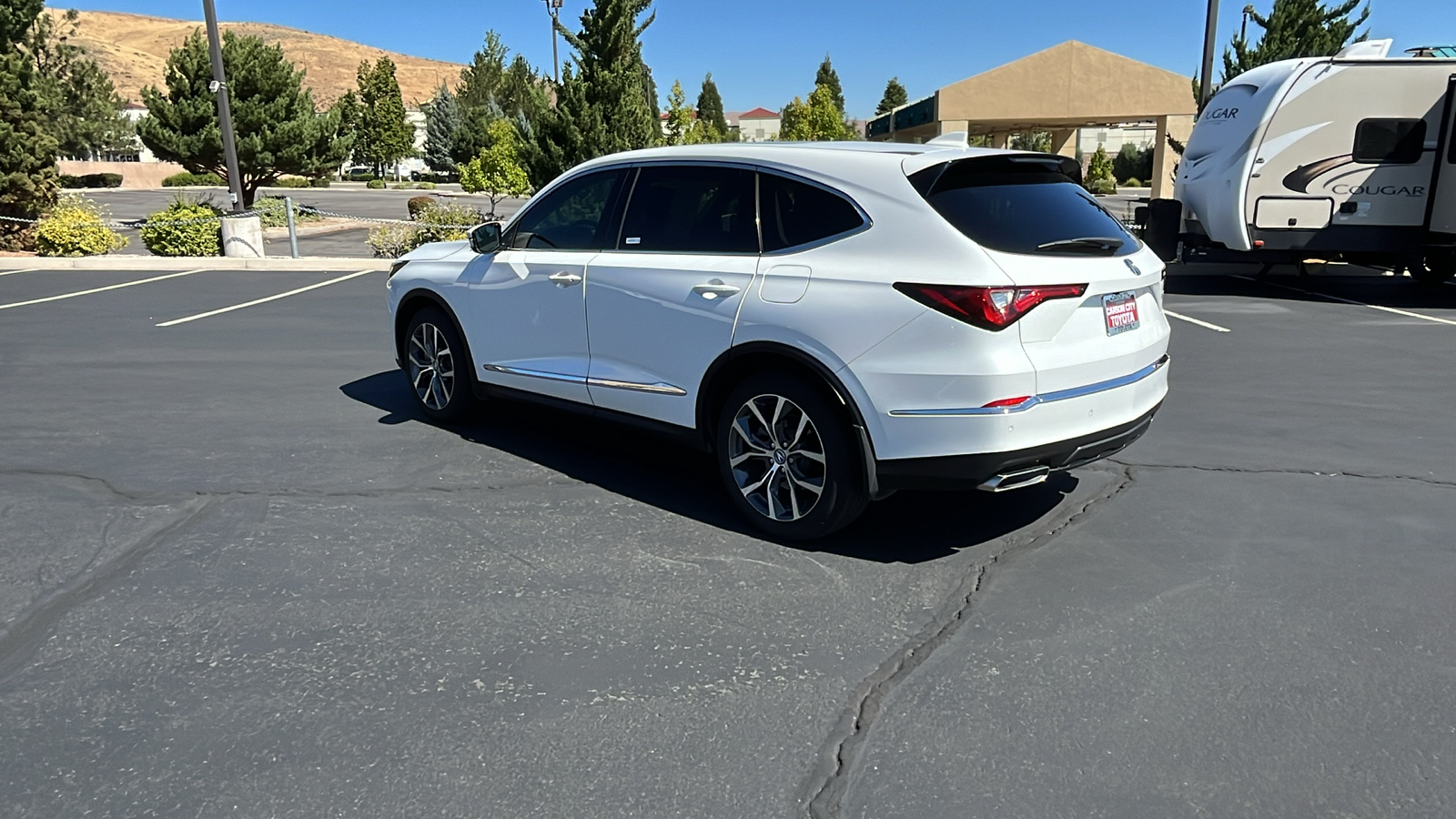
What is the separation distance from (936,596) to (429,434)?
3.62 m

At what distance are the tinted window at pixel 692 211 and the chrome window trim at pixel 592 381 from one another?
67 centimetres

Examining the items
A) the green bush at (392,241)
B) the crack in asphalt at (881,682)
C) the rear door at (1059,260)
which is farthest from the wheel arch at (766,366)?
the green bush at (392,241)

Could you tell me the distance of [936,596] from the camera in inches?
156

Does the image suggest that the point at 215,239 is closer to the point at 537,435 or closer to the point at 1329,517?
the point at 537,435

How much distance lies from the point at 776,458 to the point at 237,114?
26.3 m

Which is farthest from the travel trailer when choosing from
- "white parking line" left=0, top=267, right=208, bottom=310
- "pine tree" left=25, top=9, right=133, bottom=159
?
"pine tree" left=25, top=9, right=133, bottom=159

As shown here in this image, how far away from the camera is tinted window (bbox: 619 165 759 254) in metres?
4.66

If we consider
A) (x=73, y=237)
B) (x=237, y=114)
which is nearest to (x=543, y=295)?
(x=73, y=237)

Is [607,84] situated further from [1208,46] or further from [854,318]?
[854,318]

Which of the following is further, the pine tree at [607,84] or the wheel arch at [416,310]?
the pine tree at [607,84]

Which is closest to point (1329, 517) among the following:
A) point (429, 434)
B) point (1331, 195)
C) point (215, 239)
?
point (429, 434)

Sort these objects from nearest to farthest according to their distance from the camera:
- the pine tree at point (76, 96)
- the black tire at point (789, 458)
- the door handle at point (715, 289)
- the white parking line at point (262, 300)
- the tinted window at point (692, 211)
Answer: the black tire at point (789, 458) < the door handle at point (715, 289) < the tinted window at point (692, 211) < the white parking line at point (262, 300) < the pine tree at point (76, 96)

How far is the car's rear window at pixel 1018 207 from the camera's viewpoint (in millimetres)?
4023

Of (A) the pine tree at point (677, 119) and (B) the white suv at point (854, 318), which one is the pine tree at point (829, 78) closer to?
(A) the pine tree at point (677, 119)
